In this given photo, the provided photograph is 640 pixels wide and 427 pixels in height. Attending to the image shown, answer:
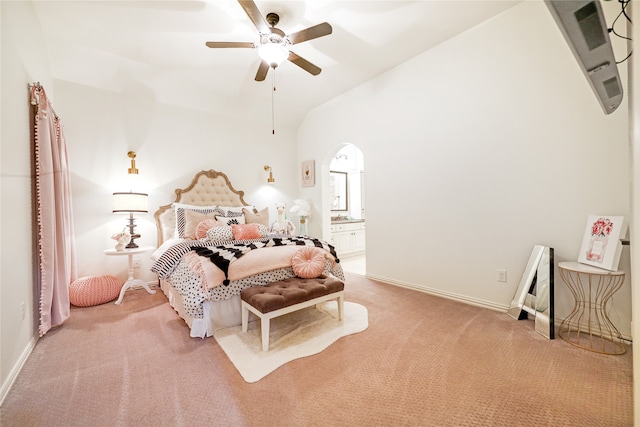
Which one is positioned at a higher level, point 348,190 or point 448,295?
point 348,190

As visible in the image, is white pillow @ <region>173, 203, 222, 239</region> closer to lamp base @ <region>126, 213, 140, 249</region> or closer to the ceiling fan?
lamp base @ <region>126, 213, 140, 249</region>

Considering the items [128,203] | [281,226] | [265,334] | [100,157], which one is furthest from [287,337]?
[100,157]

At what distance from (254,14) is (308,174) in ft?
10.5

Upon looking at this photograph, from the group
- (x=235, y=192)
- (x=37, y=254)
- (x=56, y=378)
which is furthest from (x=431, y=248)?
(x=37, y=254)

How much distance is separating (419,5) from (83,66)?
3.77 meters

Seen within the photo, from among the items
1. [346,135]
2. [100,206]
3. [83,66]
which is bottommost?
[100,206]

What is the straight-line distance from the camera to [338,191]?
623 cm

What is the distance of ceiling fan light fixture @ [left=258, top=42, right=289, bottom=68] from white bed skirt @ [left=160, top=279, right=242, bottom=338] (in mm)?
2125

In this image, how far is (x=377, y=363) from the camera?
1846 mm

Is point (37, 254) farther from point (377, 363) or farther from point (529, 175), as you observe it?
point (529, 175)

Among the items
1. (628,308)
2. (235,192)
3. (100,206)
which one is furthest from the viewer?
(235,192)

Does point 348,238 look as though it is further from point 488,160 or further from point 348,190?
point 488,160

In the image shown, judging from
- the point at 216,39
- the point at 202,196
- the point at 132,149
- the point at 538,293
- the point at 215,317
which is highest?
the point at 216,39

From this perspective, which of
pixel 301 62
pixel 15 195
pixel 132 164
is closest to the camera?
pixel 15 195
